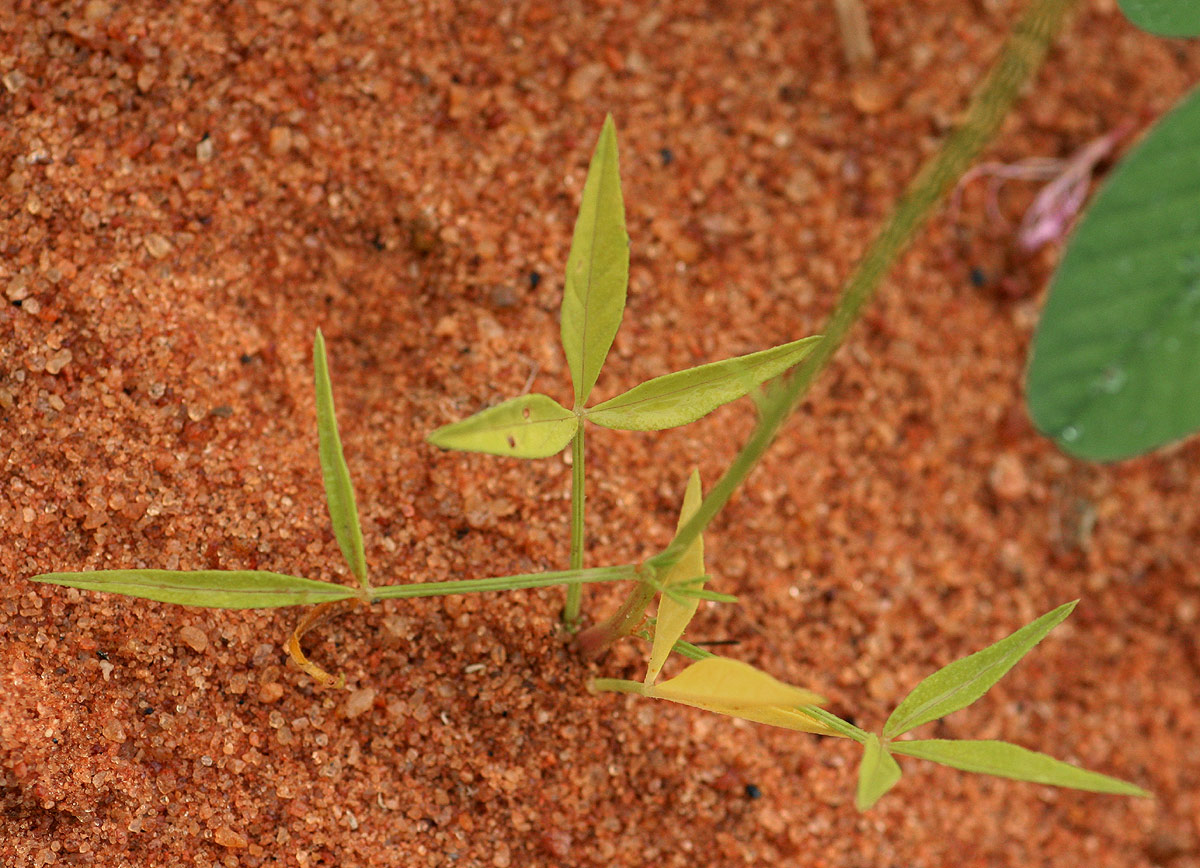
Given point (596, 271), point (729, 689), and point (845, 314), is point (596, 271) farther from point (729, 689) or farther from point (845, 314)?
point (729, 689)

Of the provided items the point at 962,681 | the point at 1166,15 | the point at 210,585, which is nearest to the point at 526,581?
the point at 210,585

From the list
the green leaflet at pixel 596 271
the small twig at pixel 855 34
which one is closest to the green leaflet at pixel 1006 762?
the green leaflet at pixel 596 271

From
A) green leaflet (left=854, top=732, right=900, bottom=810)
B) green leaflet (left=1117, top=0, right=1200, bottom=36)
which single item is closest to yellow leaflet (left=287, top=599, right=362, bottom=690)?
green leaflet (left=854, top=732, right=900, bottom=810)

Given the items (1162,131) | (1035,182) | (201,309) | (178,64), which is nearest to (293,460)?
(201,309)

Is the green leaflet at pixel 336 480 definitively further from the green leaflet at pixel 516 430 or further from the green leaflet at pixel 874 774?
the green leaflet at pixel 874 774

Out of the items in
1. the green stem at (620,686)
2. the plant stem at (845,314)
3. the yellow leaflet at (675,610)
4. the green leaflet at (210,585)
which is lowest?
the green stem at (620,686)

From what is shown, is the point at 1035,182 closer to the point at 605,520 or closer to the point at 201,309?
the point at 605,520

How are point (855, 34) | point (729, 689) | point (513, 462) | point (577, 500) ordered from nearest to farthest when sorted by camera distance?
point (729, 689) → point (577, 500) → point (513, 462) → point (855, 34)
